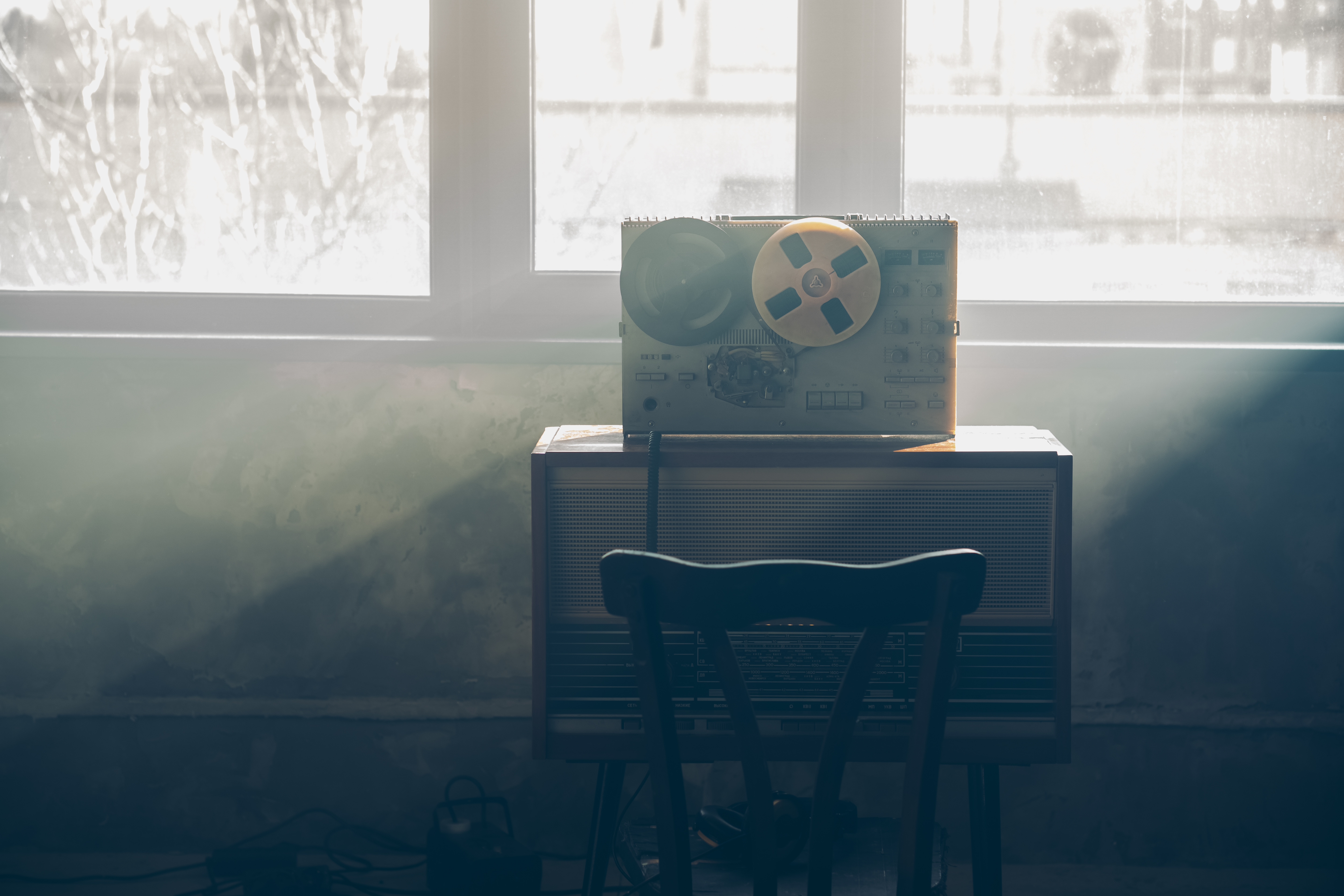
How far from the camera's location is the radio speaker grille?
3.89 feet

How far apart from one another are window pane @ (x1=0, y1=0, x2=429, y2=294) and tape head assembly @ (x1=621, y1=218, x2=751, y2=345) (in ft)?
2.55

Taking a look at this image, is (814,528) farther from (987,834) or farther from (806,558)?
(987,834)

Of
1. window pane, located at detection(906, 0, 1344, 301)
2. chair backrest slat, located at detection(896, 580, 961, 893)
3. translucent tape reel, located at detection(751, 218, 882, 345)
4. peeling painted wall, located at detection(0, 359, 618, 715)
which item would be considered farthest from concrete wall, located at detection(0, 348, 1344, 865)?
chair backrest slat, located at detection(896, 580, 961, 893)

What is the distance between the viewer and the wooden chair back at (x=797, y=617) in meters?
0.84

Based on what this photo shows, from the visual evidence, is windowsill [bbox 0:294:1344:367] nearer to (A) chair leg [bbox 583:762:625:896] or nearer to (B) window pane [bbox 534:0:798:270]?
(B) window pane [bbox 534:0:798:270]

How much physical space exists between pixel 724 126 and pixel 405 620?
108 centimetres

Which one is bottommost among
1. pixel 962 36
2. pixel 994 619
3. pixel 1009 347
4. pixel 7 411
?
pixel 994 619

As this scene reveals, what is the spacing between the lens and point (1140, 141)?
5.89 feet

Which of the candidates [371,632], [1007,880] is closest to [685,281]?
[371,632]

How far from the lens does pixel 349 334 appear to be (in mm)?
1841

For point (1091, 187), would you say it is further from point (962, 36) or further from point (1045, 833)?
point (1045, 833)

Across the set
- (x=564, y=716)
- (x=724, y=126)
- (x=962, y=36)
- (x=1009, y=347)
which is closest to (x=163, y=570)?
(x=564, y=716)

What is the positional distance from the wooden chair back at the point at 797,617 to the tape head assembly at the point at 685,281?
420mm

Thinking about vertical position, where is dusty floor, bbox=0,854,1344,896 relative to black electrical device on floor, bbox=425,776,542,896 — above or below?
below
